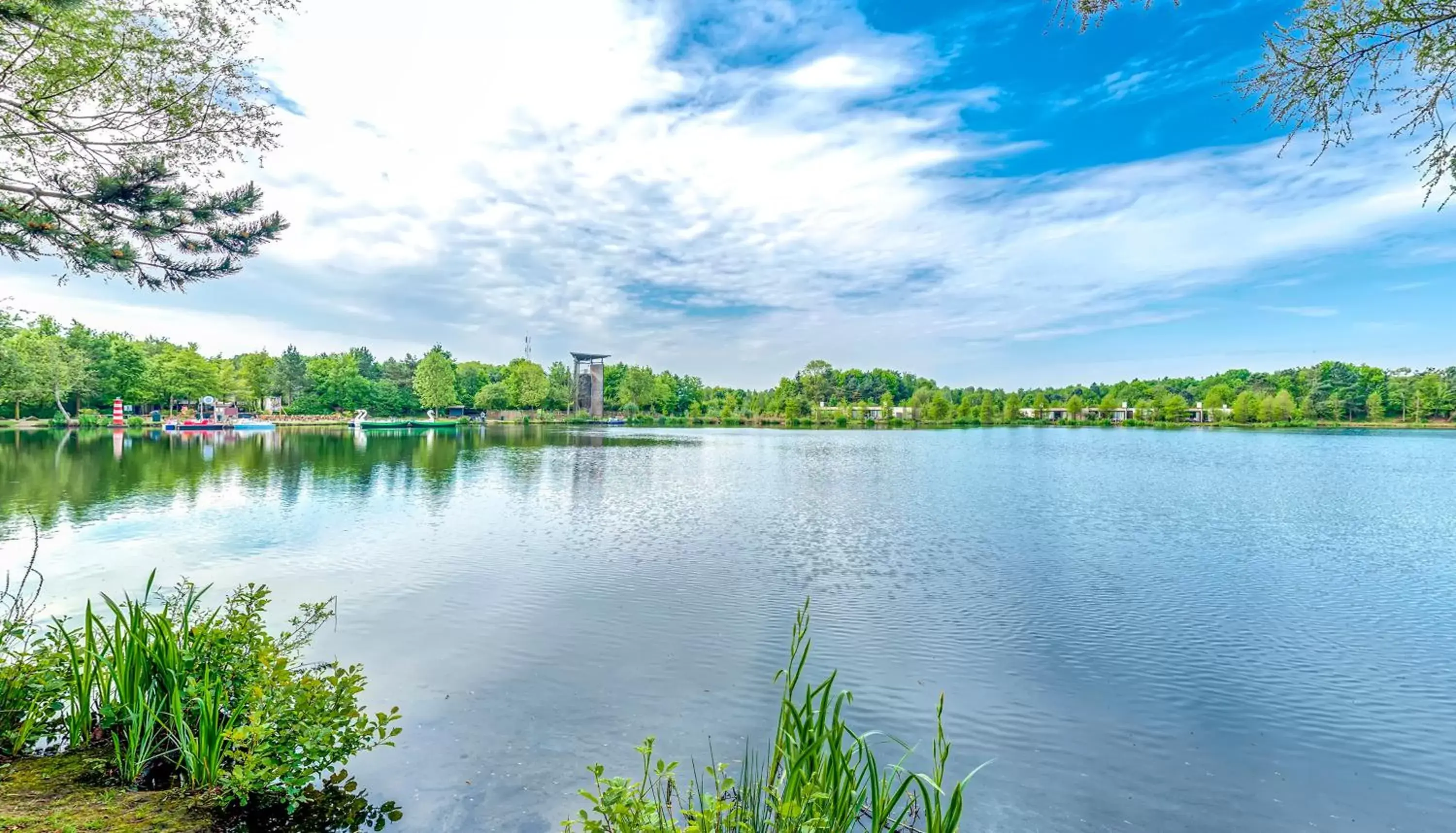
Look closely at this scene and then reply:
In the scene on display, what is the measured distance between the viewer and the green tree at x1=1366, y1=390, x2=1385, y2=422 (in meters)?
81.0

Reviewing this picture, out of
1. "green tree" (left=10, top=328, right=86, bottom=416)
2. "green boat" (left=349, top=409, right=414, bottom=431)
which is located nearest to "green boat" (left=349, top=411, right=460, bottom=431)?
"green boat" (left=349, top=409, right=414, bottom=431)

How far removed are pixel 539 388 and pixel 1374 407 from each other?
10084cm

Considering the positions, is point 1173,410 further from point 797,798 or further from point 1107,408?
point 797,798

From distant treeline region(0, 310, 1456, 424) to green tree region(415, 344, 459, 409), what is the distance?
0.15 m

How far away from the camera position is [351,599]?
781cm

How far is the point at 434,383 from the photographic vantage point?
68688 mm

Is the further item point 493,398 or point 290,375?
point 493,398

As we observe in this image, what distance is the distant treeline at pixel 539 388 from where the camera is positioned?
46750 mm

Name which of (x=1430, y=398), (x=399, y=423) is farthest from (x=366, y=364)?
(x=1430, y=398)

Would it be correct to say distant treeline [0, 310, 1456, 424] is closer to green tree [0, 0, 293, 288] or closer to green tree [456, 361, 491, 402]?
green tree [456, 361, 491, 402]

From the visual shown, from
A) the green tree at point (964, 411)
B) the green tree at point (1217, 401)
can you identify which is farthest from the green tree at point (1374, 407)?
the green tree at point (964, 411)

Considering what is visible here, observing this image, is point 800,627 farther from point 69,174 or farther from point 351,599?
A: point 69,174

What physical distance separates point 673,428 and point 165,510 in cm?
5785

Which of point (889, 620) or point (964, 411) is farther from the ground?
point (964, 411)
